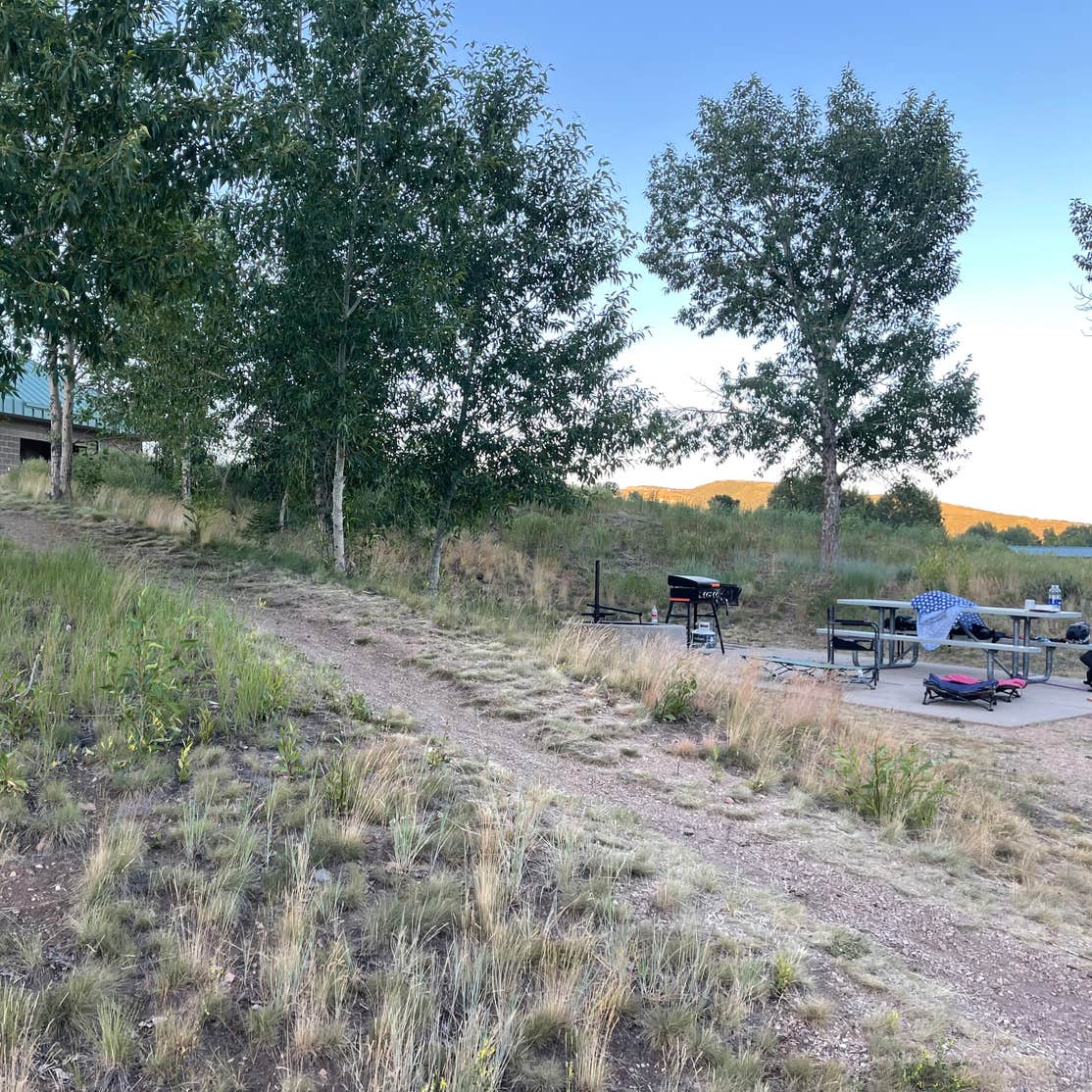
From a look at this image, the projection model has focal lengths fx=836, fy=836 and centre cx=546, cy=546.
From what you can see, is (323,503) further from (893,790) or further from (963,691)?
(893,790)

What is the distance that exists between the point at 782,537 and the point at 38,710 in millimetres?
19656

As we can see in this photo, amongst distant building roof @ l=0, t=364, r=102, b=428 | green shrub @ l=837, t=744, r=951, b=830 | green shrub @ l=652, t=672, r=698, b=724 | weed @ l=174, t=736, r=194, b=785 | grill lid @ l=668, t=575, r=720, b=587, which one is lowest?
green shrub @ l=837, t=744, r=951, b=830

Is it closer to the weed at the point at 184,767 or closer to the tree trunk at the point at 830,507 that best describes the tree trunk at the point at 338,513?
the weed at the point at 184,767

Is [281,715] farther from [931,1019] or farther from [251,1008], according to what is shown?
[931,1019]

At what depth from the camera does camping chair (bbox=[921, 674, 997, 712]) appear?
914 cm

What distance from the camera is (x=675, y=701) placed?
7.02m

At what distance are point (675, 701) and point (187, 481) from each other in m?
10.2

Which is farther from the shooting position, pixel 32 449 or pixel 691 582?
pixel 32 449

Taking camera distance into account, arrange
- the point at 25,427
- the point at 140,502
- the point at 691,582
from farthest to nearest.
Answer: the point at 25,427
the point at 140,502
the point at 691,582

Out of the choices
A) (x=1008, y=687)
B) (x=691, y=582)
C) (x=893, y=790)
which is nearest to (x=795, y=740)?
(x=893, y=790)

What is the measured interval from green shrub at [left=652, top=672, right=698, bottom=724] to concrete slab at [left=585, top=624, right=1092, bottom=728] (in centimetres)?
185

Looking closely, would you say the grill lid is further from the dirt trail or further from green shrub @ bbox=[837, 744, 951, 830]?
green shrub @ bbox=[837, 744, 951, 830]

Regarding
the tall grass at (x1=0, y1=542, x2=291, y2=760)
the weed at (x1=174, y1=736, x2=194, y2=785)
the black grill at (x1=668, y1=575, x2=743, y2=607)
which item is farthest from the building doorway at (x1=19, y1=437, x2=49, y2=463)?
the weed at (x1=174, y1=736, x2=194, y2=785)

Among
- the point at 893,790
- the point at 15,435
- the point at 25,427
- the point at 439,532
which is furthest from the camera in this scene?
the point at 25,427
